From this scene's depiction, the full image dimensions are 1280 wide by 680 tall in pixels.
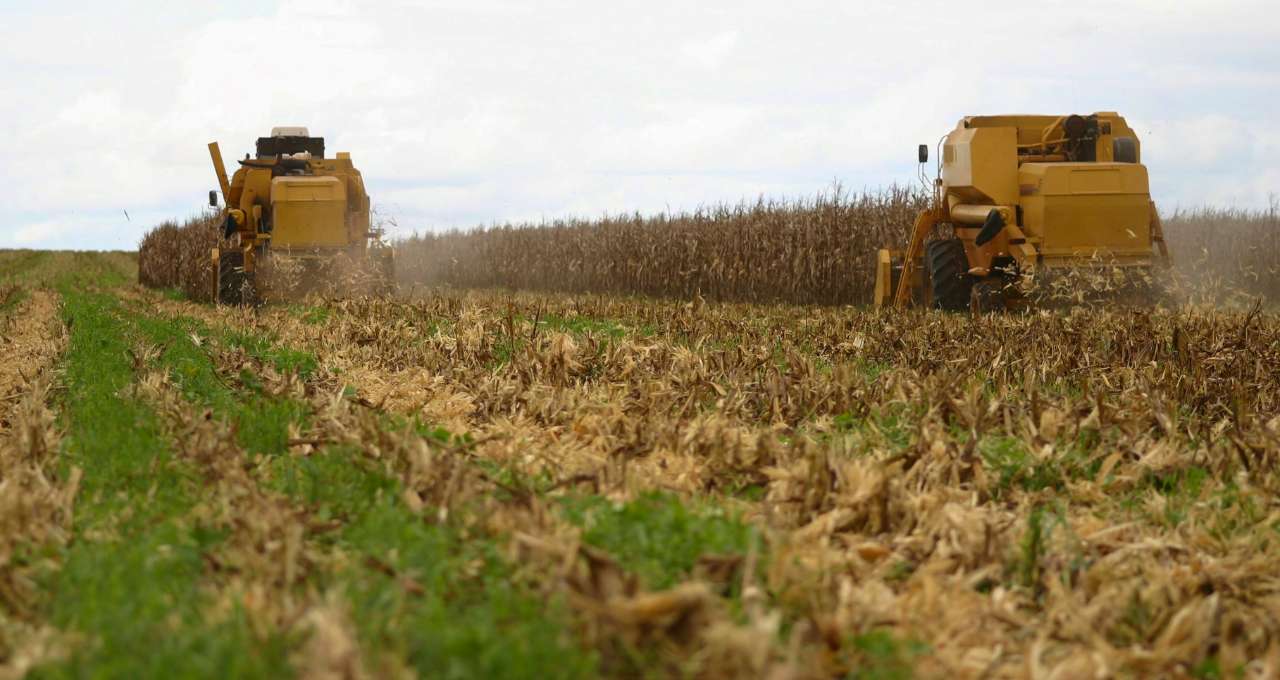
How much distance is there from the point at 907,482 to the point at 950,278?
10.6m

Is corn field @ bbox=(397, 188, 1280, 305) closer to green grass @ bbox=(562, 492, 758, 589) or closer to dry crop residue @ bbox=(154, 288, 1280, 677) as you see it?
dry crop residue @ bbox=(154, 288, 1280, 677)

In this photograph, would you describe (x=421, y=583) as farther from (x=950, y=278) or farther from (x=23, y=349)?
(x=950, y=278)

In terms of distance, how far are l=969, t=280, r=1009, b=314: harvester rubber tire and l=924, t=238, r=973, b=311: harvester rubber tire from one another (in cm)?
45

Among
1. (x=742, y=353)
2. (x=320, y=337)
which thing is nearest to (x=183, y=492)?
(x=742, y=353)

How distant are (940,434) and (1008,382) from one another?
7.95 ft

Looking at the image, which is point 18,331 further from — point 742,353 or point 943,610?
point 943,610

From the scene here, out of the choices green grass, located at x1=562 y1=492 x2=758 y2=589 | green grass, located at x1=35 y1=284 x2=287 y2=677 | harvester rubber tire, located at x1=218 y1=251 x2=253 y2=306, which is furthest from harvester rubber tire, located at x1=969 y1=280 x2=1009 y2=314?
green grass, located at x1=562 y1=492 x2=758 y2=589

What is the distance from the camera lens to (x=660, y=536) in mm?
4312

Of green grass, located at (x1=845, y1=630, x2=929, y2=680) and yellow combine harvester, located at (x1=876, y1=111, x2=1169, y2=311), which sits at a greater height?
yellow combine harvester, located at (x1=876, y1=111, x2=1169, y2=311)

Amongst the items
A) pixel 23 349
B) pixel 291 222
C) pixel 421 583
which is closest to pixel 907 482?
pixel 421 583

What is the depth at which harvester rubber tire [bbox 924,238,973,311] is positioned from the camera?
52.3 feet

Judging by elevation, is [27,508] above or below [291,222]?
below

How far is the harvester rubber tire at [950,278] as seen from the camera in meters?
15.9

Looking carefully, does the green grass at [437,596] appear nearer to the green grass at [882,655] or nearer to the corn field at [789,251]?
the green grass at [882,655]
